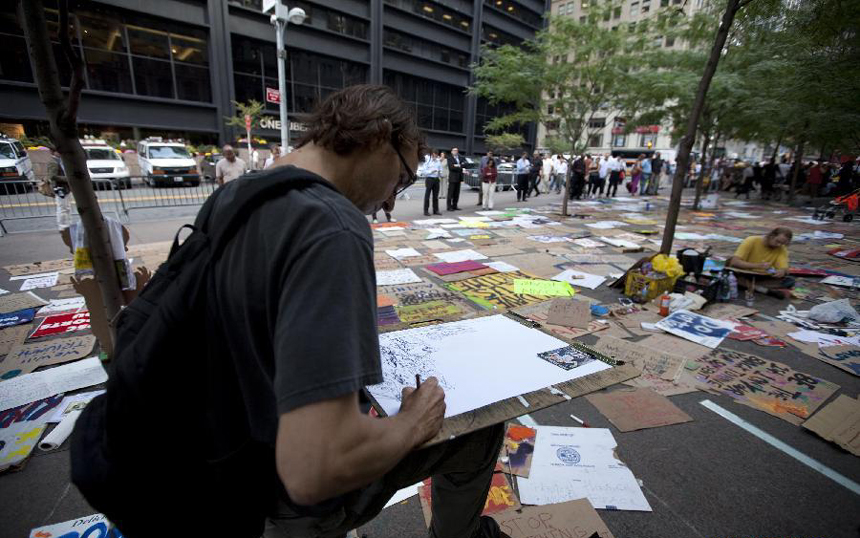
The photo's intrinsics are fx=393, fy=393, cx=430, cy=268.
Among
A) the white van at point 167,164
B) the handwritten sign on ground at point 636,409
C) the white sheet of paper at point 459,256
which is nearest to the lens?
the handwritten sign on ground at point 636,409

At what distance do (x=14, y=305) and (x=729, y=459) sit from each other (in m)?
7.04

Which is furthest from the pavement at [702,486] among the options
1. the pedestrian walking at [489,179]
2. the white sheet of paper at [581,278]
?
the pedestrian walking at [489,179]

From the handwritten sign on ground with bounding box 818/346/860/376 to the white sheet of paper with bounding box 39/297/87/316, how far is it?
300 inches

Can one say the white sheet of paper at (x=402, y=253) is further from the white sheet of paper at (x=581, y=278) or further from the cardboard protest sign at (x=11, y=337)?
the cardboard protest sign at (x=11, y=337)

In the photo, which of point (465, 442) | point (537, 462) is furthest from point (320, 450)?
point (537, 462)

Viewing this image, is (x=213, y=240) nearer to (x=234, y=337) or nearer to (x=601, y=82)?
(x=234, y=337)

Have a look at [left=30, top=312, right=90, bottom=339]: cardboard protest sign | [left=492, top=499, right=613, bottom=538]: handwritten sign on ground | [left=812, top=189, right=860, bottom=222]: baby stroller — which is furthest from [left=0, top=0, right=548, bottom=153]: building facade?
[left=492, top=499, right=613, bottom=538]: handwritten sign on ground

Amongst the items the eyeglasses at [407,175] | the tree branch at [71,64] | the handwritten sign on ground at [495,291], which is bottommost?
the handwritten sign on ground at [495,291]

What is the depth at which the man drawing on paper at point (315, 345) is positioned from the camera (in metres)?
0.77

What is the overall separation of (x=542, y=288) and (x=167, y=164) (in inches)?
667

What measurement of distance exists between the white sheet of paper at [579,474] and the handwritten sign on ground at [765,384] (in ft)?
4.46

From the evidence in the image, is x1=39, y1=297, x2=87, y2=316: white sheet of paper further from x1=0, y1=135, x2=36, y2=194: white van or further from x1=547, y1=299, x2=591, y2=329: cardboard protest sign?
x1=0, y1=135, x2=36, y2=194: white van

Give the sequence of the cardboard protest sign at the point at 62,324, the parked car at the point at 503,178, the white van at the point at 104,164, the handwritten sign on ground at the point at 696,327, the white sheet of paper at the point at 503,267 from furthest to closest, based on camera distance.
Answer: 1. the parked car at the point at 503,178
2. the white van at the point at 104,164
3. the white sheet of paper at the point at 503,267
4. the handwritten sign on ground at the point at 696,327
5. the cardboard protest sign at the point at 62,324

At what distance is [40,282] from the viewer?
538cm
